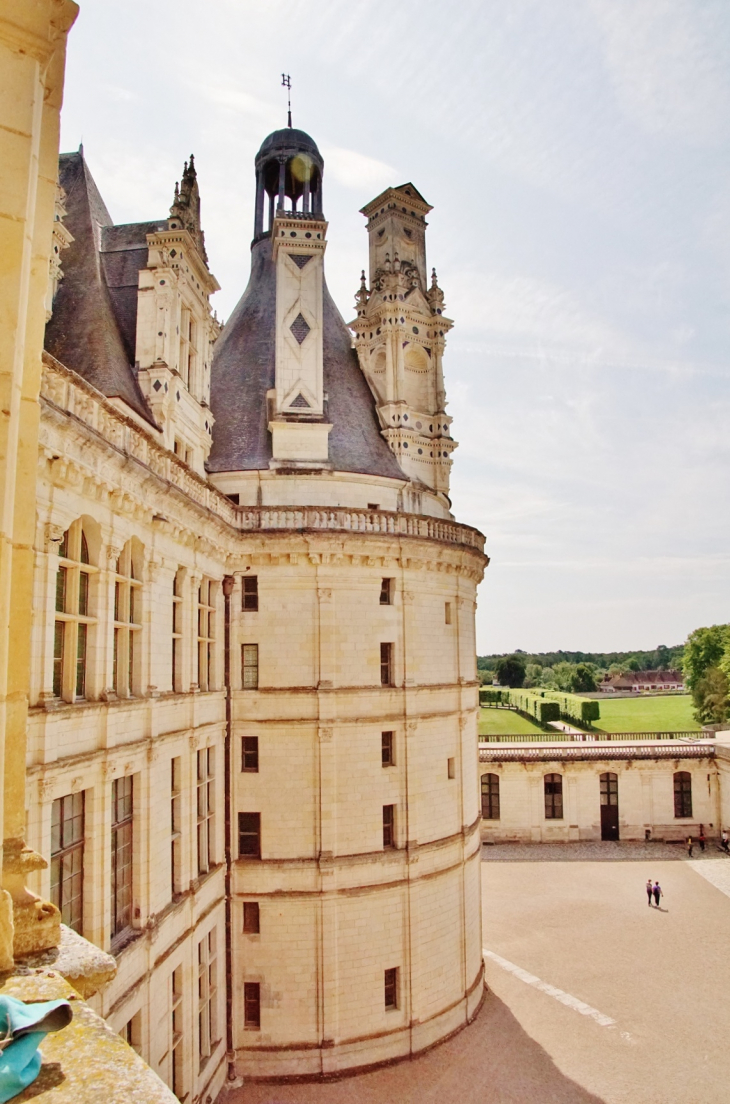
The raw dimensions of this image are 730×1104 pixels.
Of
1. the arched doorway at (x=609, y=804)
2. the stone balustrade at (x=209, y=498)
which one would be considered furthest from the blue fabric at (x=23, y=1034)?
the arched doorway at (x=609, y=804)

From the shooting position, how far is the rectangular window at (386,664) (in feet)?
78.7

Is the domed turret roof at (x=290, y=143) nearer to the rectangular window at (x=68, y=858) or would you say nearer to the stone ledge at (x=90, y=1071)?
the rectangular window at (x=68, y=858)

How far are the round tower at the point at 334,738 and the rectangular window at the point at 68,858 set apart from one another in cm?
931

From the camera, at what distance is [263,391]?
27375 mm

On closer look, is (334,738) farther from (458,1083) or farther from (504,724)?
(504,724)

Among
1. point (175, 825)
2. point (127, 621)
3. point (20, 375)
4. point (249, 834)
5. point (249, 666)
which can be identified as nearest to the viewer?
point (20, 375)

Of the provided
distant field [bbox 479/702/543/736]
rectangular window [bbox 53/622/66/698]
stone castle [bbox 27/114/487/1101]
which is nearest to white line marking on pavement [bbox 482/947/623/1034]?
stone castle [bbox 27/114/487/1101]

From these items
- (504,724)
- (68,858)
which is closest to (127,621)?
(68,858)

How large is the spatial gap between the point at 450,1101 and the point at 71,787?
14.9 meters

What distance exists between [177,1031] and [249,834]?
5.87 m

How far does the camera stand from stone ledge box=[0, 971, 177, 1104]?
2973 mm

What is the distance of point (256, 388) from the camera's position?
2745 cm

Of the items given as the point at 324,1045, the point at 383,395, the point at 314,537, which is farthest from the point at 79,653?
the point at 383,395

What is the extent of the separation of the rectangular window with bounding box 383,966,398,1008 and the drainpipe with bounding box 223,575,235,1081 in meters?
4.70
